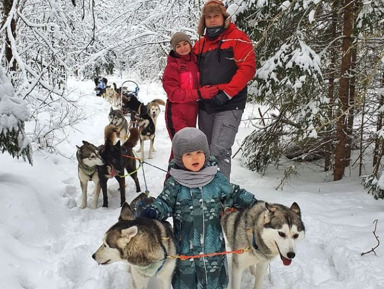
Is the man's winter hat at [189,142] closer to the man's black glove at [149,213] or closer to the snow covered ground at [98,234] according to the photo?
the man's black glove at [149,213]

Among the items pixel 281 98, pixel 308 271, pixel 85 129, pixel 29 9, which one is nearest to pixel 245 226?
pixel 308 271

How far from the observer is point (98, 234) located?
12.9ft

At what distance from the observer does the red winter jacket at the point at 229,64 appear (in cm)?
344

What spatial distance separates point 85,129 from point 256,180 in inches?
246

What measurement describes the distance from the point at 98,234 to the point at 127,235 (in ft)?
5.90

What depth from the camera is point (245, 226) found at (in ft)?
9.18

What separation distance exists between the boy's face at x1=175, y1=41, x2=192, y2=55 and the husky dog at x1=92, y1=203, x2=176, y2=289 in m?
1.91

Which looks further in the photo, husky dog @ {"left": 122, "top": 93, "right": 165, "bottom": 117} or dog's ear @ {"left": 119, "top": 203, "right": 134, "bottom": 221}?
husky dog @ {"left": 122, "top": 93, "right": 165, "bottom": 117}

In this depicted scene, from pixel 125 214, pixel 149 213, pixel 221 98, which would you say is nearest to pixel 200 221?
pixel 149 213

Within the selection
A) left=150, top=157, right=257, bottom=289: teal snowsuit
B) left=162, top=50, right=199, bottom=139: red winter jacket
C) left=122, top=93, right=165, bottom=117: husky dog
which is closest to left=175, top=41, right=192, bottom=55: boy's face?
left=162, top=50, right=199, bottom=139: red winter jacket

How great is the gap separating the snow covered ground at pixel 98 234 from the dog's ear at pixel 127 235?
32.5 inches

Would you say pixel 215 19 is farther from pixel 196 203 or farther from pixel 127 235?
pixel 127 235

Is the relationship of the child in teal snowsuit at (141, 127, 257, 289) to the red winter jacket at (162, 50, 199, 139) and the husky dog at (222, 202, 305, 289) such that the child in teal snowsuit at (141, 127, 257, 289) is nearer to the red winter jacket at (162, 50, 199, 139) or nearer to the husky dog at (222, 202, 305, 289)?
the husky dog at (222, 202, 305, 289)

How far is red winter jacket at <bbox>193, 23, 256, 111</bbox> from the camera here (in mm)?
3441
